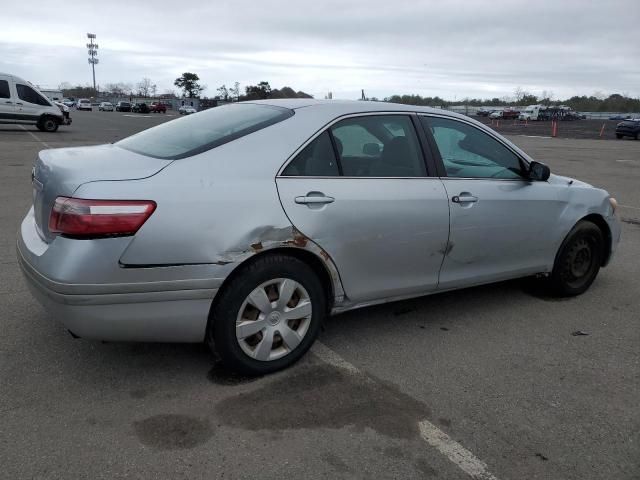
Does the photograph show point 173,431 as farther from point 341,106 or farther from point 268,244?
point 341,106

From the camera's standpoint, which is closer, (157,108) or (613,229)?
(613,229)

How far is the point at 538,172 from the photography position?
13.9ft

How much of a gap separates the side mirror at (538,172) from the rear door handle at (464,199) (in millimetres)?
687

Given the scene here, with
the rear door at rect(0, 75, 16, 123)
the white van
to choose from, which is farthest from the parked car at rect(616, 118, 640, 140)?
the rear door at rect(0, 75, 16, 123)

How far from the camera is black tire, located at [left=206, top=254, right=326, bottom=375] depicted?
117 inches

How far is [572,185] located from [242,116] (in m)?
2.80

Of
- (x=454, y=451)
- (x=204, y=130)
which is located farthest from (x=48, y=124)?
(x=454, y=451)

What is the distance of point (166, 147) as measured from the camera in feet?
10.9

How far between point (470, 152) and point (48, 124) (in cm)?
2196

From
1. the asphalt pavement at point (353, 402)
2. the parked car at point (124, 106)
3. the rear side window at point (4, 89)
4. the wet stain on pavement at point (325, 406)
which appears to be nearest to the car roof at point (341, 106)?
the asphalt pavement at point (353, 402)

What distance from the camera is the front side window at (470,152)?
12.9ft

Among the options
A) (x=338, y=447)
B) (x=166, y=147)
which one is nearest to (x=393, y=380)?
(x=338, y=447)

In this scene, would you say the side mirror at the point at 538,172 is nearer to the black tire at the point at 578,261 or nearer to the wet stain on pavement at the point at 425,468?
the black tire at the point at 578,261

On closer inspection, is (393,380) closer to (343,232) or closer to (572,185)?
(343,232)
